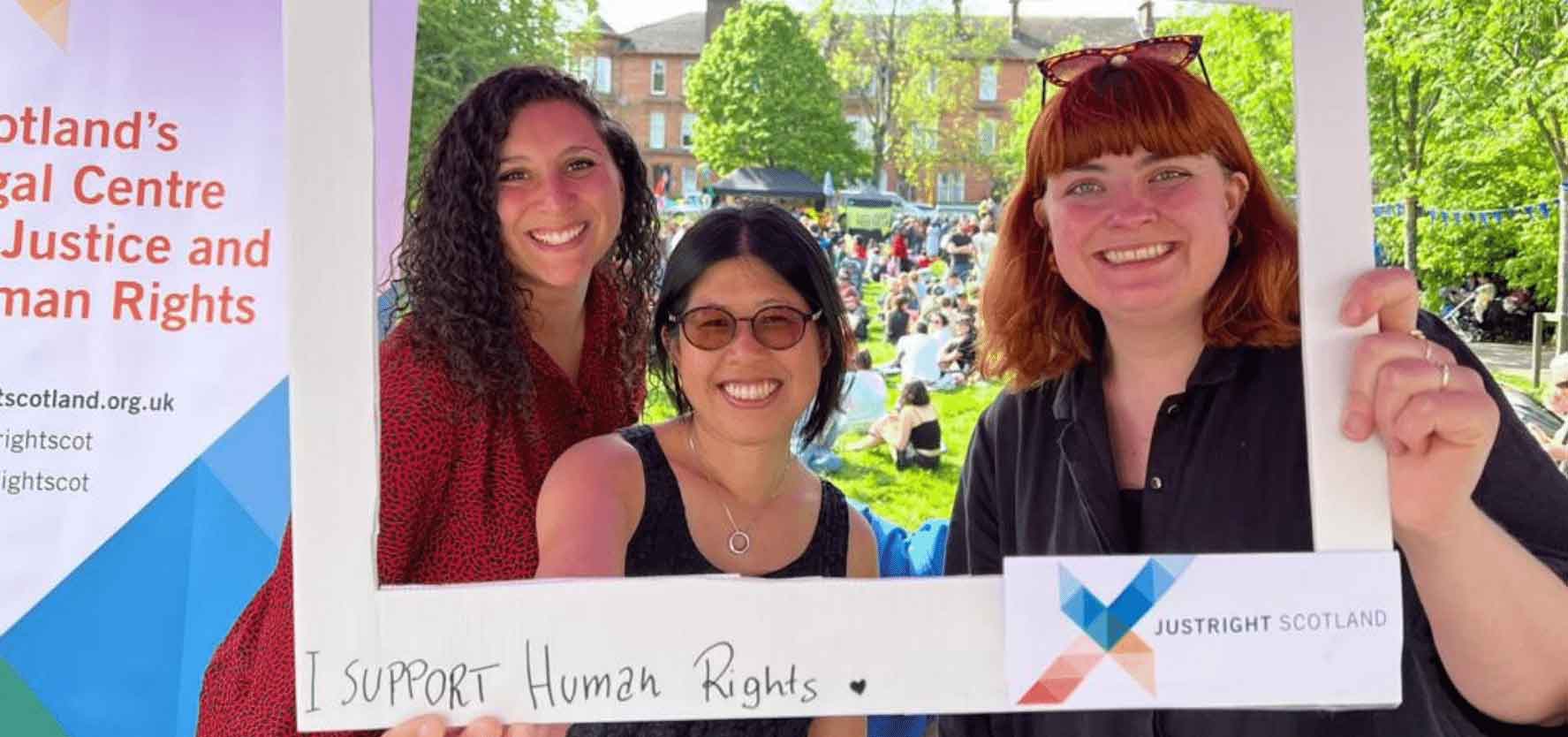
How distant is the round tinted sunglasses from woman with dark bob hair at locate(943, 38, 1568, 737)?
28 centimetres

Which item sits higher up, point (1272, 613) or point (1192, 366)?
point (1192, 366)

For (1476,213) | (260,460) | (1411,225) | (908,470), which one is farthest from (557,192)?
(1476,213)

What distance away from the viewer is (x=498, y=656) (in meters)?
1.26

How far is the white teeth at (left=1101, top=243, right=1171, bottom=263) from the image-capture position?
1389mm

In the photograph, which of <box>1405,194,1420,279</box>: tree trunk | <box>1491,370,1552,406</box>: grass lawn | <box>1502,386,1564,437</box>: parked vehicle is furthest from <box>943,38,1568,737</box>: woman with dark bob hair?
<box>1502,386,1564,437</box>: parked vehicle

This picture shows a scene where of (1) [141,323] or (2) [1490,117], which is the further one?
(2) [1490,117]

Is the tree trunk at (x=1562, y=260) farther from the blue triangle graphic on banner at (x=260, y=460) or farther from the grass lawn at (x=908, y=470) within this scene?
the blue triangle graphic on banner at (x=260, y=460)

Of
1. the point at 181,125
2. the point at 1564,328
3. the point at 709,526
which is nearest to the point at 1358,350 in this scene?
the point at 709,526

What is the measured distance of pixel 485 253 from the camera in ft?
4.89

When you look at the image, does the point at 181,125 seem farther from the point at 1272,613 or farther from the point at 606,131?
the point at 1272,613

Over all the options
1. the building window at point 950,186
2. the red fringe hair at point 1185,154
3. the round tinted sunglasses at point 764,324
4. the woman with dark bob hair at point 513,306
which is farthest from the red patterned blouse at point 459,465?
the red fringe hair at point 1185,154

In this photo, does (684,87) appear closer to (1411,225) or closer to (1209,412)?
(1209,412)

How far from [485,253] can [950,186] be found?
60cm

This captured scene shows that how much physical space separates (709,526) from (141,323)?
1.98 metres
